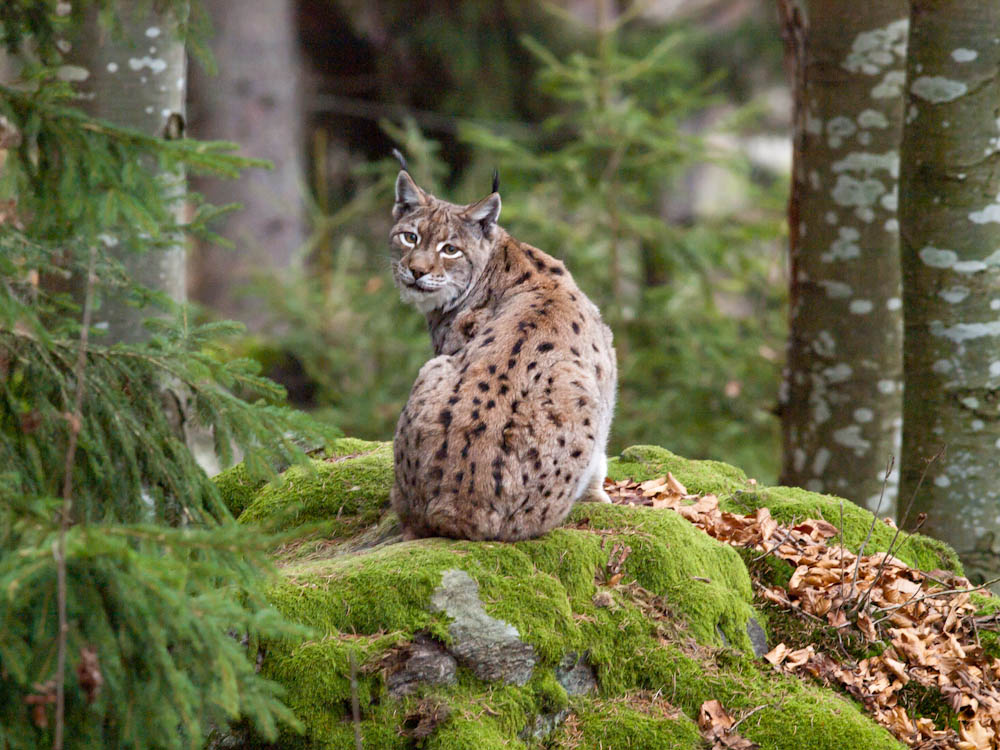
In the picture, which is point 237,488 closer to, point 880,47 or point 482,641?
point 482,641

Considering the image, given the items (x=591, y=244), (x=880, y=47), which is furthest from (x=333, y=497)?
(x=591, y=244)

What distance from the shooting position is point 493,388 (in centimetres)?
481

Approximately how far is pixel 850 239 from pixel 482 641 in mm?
4384

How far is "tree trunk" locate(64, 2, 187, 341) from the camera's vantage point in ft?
21.7

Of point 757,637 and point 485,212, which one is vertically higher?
point 485,212

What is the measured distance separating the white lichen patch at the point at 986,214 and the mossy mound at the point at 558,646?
7.72ft

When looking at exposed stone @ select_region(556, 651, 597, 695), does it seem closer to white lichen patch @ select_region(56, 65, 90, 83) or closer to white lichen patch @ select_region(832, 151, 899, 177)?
white lichen patch @ select_region(832, 151, 899, 177)

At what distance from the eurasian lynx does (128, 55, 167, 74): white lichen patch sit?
198 cm

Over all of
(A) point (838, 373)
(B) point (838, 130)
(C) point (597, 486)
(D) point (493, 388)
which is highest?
(B) point (838, 130)

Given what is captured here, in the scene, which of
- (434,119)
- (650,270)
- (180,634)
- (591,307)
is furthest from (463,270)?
(434,119)

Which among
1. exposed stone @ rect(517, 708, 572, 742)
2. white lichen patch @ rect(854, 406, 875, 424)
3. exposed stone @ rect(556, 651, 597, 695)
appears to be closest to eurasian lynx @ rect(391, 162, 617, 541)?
exposed stone @ rect(556, 651, 597, 695)

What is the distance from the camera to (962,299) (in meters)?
5.94

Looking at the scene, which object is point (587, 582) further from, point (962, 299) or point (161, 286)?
point (161, 286)

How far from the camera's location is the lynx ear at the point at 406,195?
5805 millimetres
